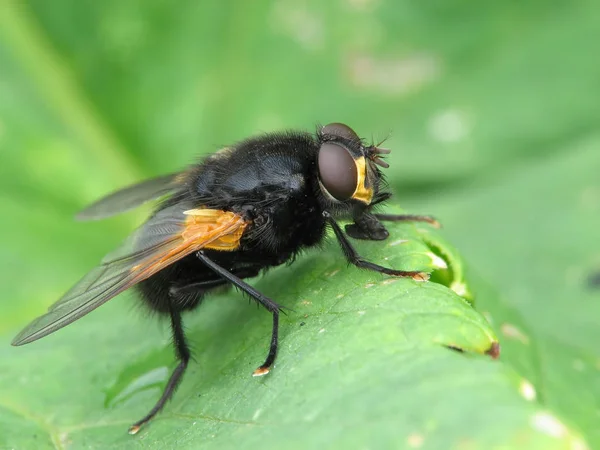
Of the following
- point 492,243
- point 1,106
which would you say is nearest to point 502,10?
point 492,243

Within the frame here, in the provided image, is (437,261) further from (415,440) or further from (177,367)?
(177,367)

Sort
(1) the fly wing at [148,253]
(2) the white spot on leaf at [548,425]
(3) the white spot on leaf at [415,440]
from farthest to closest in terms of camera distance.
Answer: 1. (1) the fly wing at [148,253]
2. (3) the white spot on leaf at [415,440]
3. (2) the white spot on leaf at [548,425]

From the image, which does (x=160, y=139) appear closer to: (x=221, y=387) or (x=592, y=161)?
(x=592, y=161)

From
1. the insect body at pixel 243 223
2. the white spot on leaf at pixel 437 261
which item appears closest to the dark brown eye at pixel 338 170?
the insect body at pixel 243 223

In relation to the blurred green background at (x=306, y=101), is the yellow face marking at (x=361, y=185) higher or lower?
higher

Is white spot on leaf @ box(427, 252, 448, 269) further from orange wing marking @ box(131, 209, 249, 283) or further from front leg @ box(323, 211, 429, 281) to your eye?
orange wing marking @ box(131, 209, 249, 283)

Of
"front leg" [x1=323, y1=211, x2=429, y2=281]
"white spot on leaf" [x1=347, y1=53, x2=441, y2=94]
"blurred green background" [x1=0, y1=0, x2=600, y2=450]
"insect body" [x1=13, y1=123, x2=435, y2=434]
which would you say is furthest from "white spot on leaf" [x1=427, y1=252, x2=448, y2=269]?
"white spot on leaf" [x1=347, y1=53, x2=441, y2=94]

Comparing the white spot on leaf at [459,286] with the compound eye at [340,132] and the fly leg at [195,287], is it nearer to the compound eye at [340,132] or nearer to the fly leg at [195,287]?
the compound eye at [340,132]
